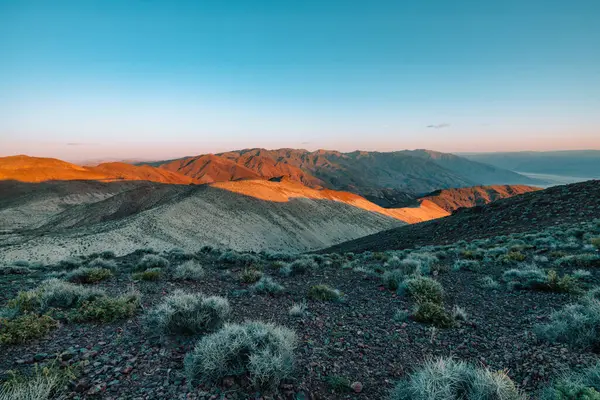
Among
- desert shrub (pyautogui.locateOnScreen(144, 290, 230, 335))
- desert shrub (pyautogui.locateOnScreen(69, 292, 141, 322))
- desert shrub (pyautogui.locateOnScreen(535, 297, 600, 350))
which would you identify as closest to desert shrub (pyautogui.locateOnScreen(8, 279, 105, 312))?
desert shrub (pyautogui.locateOnScreen(69, 292, 141, 322))

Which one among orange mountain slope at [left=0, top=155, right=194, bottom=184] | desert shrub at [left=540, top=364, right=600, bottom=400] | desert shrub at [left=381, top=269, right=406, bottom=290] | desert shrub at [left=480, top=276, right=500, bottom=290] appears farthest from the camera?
orange mountain slope at [left=0, top=155, right=194, bottom=184]

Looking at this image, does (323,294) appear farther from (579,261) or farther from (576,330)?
(579,261)

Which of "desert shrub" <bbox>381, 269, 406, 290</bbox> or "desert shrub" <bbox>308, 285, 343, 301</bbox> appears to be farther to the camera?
"desert shrub" <bbox>381, 269, 406, 290</bbox>

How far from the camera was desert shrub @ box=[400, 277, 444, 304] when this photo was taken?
7.15 m

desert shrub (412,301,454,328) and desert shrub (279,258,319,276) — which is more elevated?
desert shrub (412,301,454,328)

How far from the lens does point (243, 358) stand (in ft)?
12.6

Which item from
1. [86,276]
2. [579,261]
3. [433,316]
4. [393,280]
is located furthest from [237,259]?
[579,261]

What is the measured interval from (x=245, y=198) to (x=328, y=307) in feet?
152

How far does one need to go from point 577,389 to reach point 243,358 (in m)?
3.70

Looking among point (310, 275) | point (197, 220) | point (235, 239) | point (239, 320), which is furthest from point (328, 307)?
point (197, 220)

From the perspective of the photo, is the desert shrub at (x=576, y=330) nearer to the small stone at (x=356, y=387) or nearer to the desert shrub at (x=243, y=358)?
the small stone at (x=356, y=387)

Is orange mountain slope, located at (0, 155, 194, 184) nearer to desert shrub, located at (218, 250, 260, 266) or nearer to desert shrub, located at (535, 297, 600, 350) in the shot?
desert shrub, located at (218, 250, 260, 266)

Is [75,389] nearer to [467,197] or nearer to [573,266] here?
[573,266]

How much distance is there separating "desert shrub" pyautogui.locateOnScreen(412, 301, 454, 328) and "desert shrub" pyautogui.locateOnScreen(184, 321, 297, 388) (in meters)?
3.31
